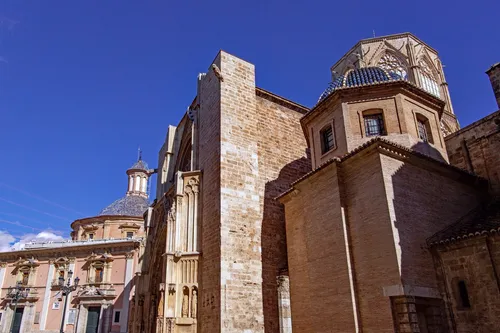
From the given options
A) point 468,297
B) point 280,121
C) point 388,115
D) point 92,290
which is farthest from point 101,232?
point 468,297

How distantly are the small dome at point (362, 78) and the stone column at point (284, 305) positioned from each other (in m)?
5.52

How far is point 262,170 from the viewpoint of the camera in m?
12.7

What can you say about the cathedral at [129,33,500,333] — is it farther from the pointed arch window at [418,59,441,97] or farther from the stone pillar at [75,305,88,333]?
the pointed arch window at [418,59,441,97]

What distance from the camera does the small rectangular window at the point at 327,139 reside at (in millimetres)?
11775

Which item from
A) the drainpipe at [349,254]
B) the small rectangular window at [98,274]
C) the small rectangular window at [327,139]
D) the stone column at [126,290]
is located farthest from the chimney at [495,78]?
the small rectangular window at [98,274]

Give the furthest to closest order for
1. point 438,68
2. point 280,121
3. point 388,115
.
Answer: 1. point 438,68
2. point 280,121
3. point 388,115

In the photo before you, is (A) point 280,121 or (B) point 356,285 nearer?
(B) point 356,285

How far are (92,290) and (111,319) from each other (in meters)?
2.30

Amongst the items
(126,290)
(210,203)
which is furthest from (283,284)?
(126,290)

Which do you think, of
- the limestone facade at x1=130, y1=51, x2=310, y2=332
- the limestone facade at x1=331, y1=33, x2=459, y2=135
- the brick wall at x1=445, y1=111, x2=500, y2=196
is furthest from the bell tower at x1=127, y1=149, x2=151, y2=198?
the brick wall at x1=445, y1=111, x2=500, y2=196

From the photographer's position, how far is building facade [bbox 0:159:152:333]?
85.0 feet

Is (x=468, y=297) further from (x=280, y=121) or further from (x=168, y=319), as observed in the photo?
(x=280, y=121)

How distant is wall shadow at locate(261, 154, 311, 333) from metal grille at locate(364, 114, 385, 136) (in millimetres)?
3273

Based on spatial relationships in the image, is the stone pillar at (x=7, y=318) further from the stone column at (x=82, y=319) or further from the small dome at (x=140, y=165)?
the small dome at (x=140, y=165)
